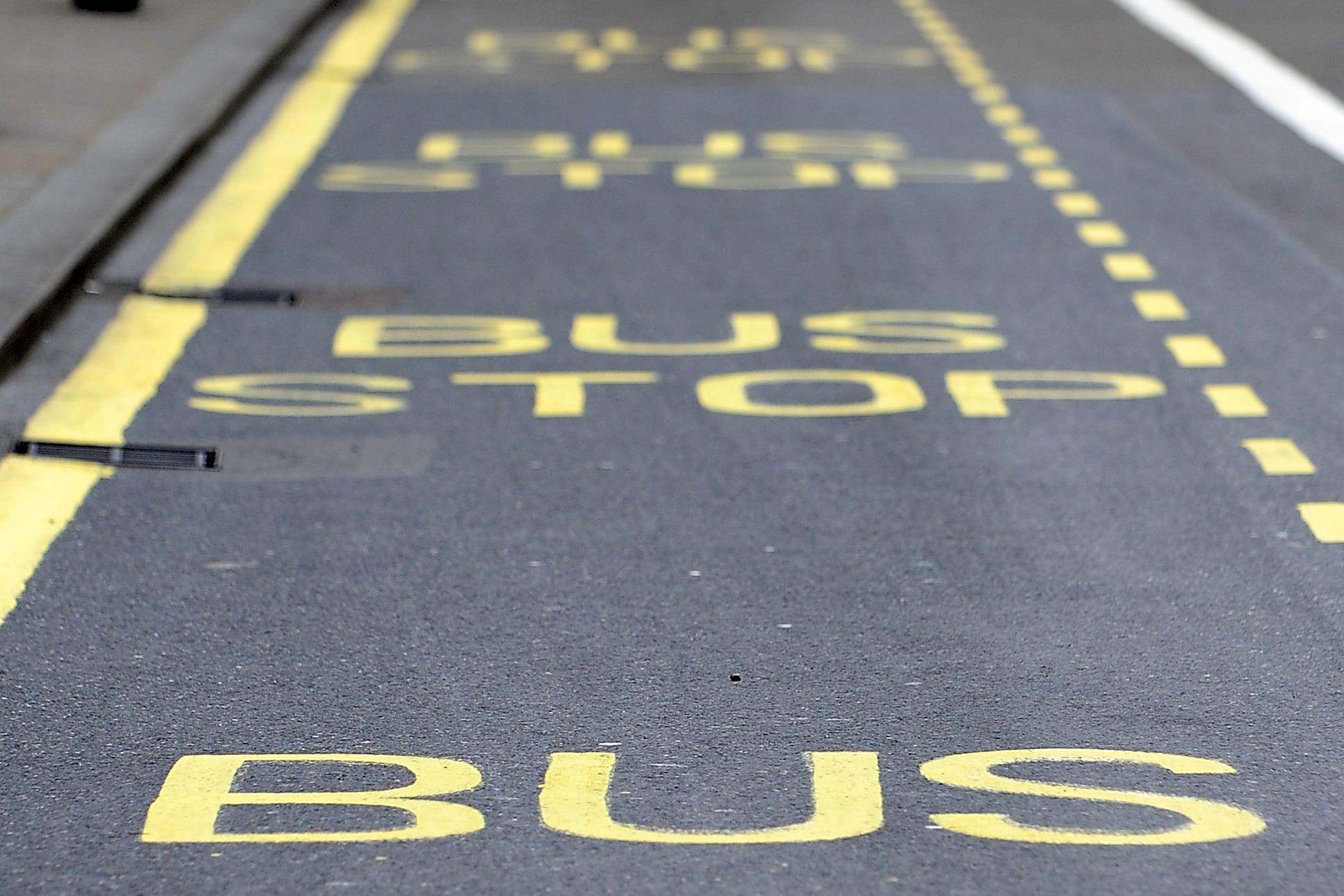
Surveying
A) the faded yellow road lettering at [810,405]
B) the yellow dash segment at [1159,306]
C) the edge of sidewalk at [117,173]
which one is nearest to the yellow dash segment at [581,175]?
the edge of sidewalk at [117,173]

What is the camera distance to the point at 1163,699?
478 cm

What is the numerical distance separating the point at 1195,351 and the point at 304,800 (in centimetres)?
433

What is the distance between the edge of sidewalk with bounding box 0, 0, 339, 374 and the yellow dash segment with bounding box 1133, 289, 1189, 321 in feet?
13.2

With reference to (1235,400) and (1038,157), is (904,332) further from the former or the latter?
(1038,157)

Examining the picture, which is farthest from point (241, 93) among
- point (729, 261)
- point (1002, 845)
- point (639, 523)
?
point (1002, 845)

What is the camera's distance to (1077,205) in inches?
397

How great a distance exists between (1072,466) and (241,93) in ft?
24.9

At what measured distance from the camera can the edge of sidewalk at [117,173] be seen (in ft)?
25.9

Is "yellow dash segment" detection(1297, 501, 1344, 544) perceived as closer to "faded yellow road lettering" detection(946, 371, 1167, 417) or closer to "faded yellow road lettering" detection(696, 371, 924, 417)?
"faded yellow road lettering" detection(946, 371, 1167, 417)

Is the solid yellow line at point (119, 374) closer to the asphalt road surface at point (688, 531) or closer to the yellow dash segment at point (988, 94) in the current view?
the asphalt road surface at point (688, 531)

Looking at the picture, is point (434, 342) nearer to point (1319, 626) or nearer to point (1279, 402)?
point (1279, 402)

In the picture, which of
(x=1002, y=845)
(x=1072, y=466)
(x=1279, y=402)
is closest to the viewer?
(x=1002, y=845)

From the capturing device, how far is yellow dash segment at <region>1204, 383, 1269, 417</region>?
6.91 m

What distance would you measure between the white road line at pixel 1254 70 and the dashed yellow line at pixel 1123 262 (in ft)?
4.83
